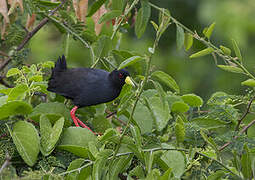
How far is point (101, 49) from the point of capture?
6.00 ft

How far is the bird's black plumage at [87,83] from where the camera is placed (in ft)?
6.64

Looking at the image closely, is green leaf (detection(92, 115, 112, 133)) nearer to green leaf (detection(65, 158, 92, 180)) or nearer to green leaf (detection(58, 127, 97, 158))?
green leaf (detection(58, 127, 97, 158))

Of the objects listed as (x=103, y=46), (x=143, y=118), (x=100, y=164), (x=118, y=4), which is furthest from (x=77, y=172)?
(x=118, y=4)

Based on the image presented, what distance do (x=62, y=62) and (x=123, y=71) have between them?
11.6 inches

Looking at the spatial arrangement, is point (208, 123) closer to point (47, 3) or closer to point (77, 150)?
point (77, 150)

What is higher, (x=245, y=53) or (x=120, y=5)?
(x=120, y=5)

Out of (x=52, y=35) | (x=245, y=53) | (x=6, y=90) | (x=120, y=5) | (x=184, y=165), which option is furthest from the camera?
(x=52, y=35)

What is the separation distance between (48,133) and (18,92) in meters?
0.19

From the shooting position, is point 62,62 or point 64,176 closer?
point 64,176

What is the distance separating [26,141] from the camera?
4.44ft

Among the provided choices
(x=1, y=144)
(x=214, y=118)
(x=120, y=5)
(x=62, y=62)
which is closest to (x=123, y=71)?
(x=62, y=62)

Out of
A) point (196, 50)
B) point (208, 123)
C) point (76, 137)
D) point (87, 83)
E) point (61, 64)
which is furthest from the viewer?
point (196, 50)

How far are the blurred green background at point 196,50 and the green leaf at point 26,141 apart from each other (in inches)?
107

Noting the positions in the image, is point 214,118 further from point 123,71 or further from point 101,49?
point 123,71
